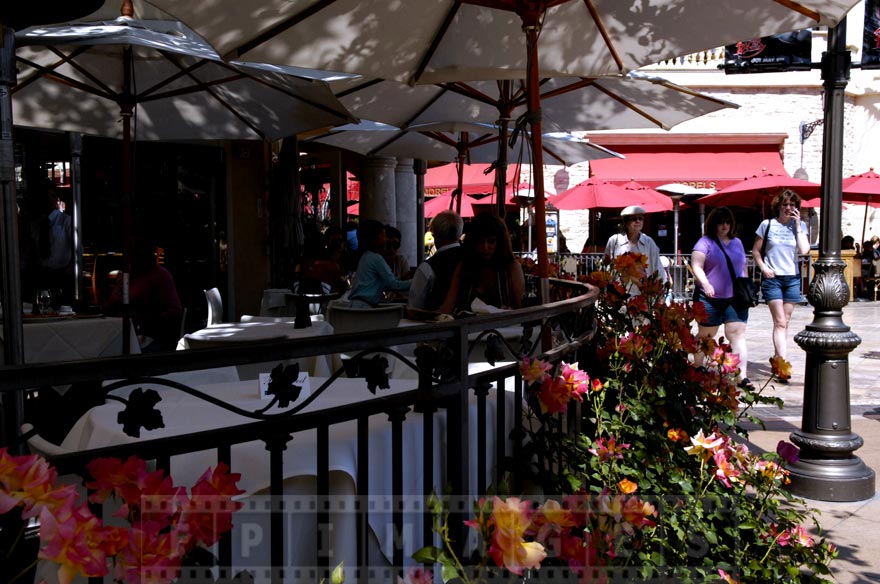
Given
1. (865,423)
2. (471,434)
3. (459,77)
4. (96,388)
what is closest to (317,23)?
(459,77)

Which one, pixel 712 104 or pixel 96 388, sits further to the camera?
pixel 712 104

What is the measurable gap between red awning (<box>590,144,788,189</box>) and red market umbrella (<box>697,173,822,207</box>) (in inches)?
189

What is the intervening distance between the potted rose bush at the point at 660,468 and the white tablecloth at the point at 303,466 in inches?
15.4

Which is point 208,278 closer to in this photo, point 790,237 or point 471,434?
point 790,237

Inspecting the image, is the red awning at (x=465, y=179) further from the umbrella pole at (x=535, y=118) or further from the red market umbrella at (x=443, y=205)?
the umbrella pole at (x=535, y=118)

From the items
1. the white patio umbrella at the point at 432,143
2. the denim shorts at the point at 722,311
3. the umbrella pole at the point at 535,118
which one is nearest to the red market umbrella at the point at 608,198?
the white patio umbrella at the point at 432,143

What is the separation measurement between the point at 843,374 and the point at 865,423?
2.12 m

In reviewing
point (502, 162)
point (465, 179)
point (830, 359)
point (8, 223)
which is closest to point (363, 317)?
point (502, 162)

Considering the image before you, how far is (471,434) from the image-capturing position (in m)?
3.12

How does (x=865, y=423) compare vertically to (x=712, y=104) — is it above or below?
below

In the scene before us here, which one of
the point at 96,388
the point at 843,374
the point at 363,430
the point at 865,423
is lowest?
the point at 865,423

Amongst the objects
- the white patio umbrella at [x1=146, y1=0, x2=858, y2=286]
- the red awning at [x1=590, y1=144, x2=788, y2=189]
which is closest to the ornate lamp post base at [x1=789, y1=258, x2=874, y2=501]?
the white patio umbrella at [x1=146, y1=0, x2=858, y2=286]

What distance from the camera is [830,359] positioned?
518 cm

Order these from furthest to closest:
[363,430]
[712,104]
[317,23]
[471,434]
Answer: [712,104] < [317,23] < [471,434] < [363,430]
